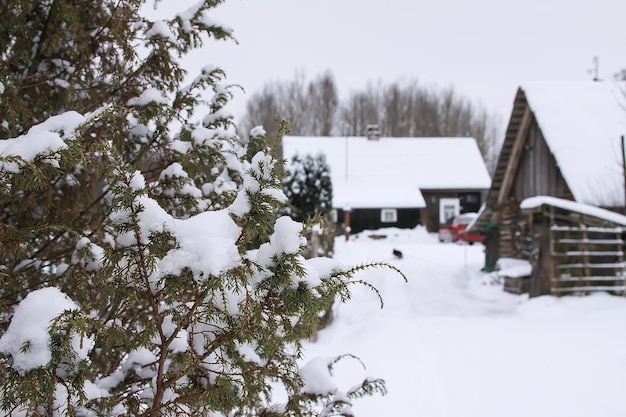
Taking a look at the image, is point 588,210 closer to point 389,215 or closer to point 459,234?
point 459,234

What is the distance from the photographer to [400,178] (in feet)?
98.3

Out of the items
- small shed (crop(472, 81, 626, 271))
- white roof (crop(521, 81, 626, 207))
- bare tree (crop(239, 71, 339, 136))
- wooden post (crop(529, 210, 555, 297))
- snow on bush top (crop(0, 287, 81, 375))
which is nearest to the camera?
snow on bush top (crop(0, 287, 81, 375))

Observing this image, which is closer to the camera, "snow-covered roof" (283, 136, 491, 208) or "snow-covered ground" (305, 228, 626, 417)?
"snow-covered ground" (305, 228, 626, 417)

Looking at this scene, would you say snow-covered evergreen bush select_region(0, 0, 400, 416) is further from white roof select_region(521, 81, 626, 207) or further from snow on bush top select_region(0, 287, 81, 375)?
white roof select_region(521, 81, 626, 207)

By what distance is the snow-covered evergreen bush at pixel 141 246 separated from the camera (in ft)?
5.21

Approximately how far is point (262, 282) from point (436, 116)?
5195 centimetres

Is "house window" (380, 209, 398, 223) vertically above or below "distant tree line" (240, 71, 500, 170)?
below

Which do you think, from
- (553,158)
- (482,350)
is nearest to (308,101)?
(553,158)

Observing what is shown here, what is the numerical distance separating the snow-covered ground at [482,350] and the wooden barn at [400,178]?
1436 cm

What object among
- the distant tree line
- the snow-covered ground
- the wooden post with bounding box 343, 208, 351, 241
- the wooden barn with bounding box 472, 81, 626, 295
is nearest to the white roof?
the wooden barn with bounding box 472, 81, 626, 295

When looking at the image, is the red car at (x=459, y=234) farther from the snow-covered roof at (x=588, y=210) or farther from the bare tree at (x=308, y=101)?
the bare tree at (x=308, y=101)

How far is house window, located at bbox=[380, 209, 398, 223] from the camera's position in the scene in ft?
91.5

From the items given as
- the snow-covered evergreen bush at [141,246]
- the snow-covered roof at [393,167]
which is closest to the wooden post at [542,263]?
the snow-covered evergreen bush at [141,246]

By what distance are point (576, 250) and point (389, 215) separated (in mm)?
17444
